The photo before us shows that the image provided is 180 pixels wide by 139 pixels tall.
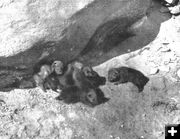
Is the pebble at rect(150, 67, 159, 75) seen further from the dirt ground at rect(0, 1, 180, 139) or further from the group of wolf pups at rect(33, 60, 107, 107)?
the group of wolf pups at rect(33, 60, 107, 107)

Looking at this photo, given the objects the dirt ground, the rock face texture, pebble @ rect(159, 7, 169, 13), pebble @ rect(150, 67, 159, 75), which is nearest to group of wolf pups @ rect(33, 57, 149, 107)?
the dirt ground

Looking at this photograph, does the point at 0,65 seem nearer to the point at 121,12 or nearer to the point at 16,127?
the point at 16,127

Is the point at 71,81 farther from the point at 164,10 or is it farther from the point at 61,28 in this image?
the point at 164,10

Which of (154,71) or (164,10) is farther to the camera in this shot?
(164,10)

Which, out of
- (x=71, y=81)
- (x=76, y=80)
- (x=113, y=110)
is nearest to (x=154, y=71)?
(x=113, y=110)

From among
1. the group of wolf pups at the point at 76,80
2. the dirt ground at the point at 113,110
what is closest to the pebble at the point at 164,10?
the dirt ground at the point at 113,110

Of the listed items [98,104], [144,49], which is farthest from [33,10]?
[144,49]
